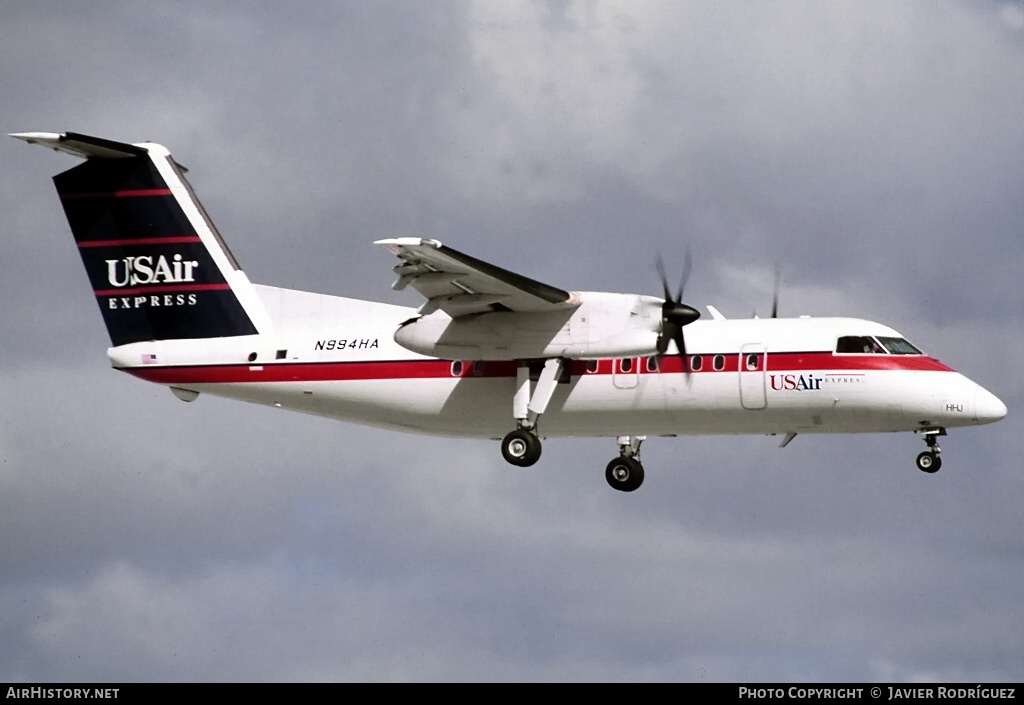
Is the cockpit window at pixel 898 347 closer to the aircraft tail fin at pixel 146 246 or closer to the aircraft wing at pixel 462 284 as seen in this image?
the aircraft wing at pixel 462 284

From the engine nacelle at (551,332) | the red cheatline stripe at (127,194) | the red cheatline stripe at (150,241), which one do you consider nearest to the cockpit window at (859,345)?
the engine nacelle at (551,332)

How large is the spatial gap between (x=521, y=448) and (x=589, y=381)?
164cm

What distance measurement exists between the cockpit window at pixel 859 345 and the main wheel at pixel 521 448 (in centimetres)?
534

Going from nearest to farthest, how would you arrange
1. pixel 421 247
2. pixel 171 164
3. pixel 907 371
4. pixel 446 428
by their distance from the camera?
pixel 421 247 → pixel 907 371 → pixel 446 428 → pixel 171 164

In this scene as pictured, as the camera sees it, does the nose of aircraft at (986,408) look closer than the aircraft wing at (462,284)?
No

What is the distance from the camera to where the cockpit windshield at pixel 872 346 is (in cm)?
2684

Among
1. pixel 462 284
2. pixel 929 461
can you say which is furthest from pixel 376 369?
pixel 929 461

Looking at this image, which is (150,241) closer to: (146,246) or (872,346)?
(146,246)

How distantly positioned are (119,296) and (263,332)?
9.81ft

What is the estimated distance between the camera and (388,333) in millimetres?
28828

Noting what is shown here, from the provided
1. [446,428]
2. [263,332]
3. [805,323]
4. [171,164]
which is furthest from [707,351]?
[171,164]

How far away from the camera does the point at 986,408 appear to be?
26.3 metres
